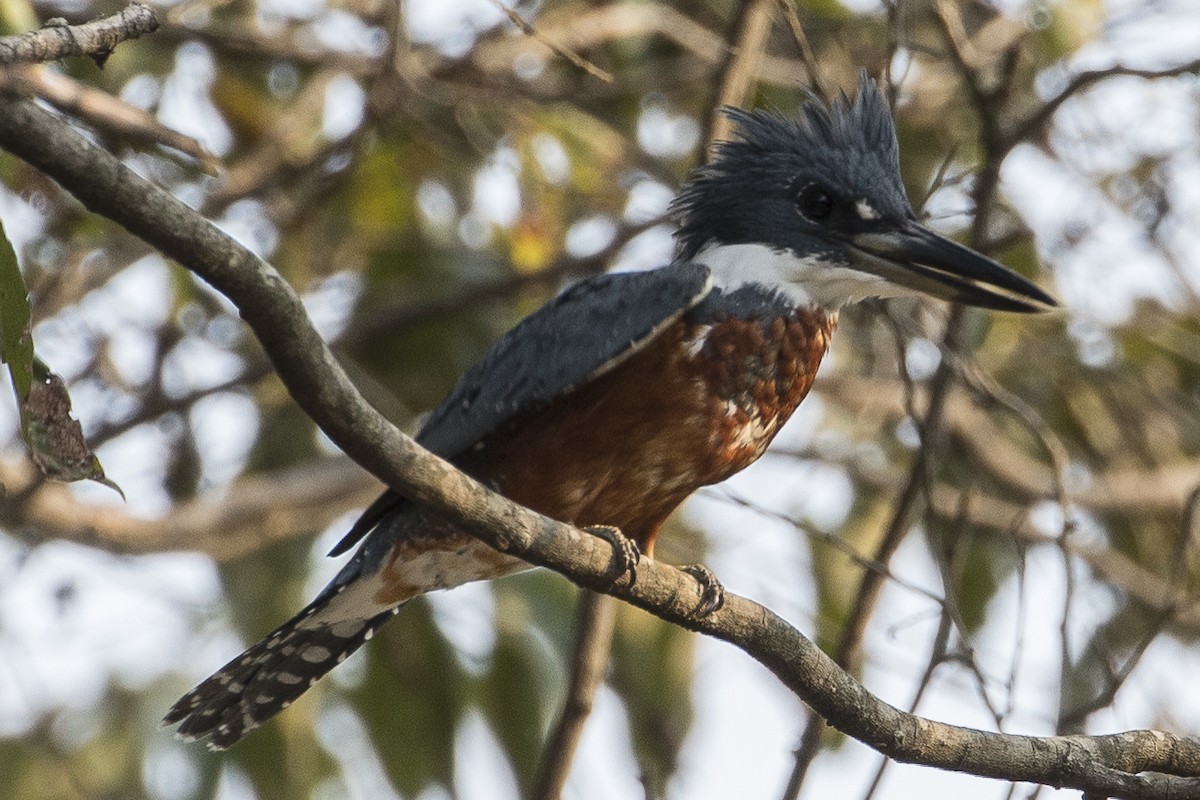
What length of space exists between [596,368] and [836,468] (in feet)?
8.68

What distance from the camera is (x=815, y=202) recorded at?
3.49 metres

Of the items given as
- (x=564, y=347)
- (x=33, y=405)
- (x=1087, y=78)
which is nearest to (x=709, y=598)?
(x=564, y=347)

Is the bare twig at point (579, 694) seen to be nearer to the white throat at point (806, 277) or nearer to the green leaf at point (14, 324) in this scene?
the white throat at point (806, 277)

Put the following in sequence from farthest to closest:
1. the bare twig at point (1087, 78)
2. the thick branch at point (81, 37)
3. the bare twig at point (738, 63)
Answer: the bare twig at point (738, 63) → the bare twig at point (1087, 78) → the thick branch at point (81, 37)

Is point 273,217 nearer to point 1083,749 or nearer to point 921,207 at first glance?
point 921,207

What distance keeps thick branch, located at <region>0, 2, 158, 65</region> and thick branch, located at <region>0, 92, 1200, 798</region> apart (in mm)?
225

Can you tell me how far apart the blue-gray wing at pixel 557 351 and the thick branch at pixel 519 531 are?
513 mm

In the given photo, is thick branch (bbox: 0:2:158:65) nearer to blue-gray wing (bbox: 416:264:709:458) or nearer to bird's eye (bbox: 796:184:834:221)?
blue-gray wing (bbox: 416:264:709:458)

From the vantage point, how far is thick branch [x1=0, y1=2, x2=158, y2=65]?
6.31 ft

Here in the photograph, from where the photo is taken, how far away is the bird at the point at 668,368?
3168 mm

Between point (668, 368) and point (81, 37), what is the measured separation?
144 centimetres

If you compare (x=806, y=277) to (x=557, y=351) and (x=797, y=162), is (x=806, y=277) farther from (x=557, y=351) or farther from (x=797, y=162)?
(x=557, y=351)

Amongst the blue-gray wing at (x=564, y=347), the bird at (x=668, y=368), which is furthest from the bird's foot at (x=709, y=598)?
the blue-gray wing at (x=564, y=347)

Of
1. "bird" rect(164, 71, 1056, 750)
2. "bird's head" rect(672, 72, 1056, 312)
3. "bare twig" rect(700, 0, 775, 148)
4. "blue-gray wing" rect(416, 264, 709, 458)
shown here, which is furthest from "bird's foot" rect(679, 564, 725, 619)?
"bare twig" rect(700, 0, 775, 148)
